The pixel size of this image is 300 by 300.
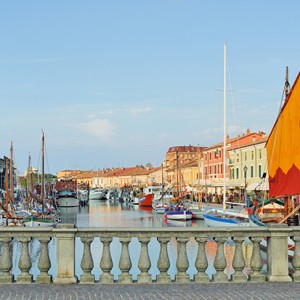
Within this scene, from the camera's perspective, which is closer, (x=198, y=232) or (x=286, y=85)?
(x=198, y=232)

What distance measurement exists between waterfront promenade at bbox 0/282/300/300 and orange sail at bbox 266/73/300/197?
9.36 meters

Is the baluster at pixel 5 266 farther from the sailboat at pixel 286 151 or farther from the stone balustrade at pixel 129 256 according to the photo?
the sailboat at pixel 286 151

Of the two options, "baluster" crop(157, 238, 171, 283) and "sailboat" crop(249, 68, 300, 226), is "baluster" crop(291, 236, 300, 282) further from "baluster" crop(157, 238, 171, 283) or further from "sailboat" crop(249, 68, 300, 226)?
"sailboat" crop(249, 68, 300, 226)

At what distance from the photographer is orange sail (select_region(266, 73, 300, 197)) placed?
2098 centimetres

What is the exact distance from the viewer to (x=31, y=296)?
10562 mm

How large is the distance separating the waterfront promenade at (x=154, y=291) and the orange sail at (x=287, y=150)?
30.7 feet

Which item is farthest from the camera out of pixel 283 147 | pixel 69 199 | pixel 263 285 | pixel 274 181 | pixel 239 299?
pixel 69 199

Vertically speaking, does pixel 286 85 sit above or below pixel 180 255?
above

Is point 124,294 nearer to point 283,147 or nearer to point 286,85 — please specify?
point 283,147

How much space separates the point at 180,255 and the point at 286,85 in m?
22.1

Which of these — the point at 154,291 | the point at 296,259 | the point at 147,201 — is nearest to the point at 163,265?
the point at 154,291

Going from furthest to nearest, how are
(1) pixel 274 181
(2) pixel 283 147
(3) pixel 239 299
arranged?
(1) pixel 274 181
(2) pixel 283 147
(3) pixel 239 299

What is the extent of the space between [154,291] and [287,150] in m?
12.5

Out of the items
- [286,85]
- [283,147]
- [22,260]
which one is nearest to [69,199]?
[286,85]
